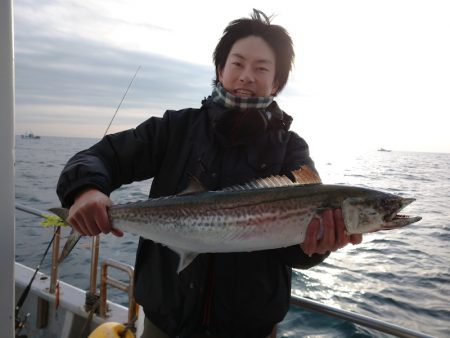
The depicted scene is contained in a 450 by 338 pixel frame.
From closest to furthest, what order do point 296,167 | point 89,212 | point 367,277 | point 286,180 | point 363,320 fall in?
point 89,212 → point 286,180 → point 296,167 → point 363,320 → point 367,277

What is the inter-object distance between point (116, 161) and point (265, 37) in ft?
5.58

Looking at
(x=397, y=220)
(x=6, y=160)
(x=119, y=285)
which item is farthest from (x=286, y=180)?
(x=119, y=285)

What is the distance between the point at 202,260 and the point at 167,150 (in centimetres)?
94

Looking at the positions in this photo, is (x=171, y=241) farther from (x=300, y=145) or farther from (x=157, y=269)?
(x=300, y=145)

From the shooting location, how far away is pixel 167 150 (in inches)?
123

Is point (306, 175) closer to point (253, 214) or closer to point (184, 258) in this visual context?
point (253, 214)

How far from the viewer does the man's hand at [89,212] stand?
2.62 metres

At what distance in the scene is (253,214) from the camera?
2.95m

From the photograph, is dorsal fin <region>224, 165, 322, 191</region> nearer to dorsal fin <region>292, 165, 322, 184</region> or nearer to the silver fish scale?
dorsal fin <region>292, 165, 322, 184</region>

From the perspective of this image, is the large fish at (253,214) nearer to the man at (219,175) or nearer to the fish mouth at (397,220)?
the fish mouth at (397,220)

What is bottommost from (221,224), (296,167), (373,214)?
(221,224)

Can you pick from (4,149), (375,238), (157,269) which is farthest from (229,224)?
(375,238)

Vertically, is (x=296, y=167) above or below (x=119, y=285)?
above

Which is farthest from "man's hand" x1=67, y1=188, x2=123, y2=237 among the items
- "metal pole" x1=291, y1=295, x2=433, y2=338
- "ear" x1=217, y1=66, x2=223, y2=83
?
"metal pole" x1=291, y1=295, x2=433, y2=338
